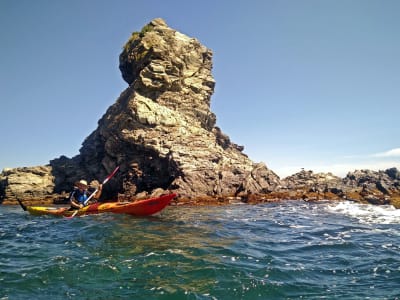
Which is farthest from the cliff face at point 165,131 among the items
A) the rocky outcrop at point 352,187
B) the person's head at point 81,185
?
the person's head at point 81,185

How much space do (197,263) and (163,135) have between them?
24699mm

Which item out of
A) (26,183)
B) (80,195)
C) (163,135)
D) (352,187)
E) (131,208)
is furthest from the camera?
(26,183)

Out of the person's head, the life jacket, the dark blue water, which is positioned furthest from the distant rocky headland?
the dark blue water

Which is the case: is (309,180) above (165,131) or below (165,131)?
below

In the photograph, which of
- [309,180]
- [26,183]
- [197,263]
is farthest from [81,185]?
[309,180]

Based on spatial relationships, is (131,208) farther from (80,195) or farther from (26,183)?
(26,183)

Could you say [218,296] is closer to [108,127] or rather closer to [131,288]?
[131,288]

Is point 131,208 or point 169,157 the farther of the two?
point 169,157

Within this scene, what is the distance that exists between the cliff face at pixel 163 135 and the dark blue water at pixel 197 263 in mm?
16681

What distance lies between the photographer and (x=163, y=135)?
31.6 meters

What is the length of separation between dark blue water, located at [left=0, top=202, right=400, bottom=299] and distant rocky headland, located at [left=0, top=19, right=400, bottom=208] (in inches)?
594

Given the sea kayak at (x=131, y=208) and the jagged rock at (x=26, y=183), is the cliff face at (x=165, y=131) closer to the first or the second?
the jagged rock at (x=26, y=183)

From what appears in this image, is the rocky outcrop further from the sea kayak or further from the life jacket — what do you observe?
the life jacket

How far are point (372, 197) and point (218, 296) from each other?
26818mm
